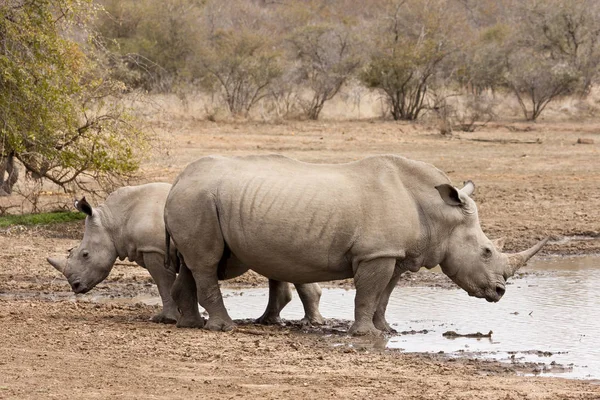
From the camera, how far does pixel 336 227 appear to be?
9703 millimetres

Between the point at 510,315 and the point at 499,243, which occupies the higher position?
the point at 499,243

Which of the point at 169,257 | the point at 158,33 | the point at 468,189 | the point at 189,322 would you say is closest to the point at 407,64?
the point at 158,33

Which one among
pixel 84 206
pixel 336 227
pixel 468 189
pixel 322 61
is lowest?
pixel 322 61

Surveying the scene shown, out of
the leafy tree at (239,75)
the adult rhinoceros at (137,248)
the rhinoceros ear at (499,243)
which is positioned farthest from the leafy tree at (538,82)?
the adult rhinoceros at (137,248)

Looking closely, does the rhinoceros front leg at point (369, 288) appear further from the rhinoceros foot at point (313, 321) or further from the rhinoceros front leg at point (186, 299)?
the rhinoceros front leg at point (186, 299)

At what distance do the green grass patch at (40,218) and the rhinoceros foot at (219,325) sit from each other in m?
6.11

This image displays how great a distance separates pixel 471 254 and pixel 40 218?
755cm

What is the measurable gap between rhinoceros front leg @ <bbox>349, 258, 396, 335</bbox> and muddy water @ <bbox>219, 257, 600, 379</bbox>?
0.86 feet

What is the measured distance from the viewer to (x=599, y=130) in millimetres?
28203

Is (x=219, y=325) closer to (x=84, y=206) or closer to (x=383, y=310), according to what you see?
(x=383, y=310)

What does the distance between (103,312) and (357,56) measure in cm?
2555

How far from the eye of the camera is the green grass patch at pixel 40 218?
15.5 metres

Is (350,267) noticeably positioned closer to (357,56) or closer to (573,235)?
(573,235)

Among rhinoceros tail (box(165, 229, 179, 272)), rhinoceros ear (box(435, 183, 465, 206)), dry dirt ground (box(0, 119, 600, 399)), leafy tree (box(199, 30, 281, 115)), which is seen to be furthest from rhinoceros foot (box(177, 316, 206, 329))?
leafy tree (box(199, 30, 281, 115))
